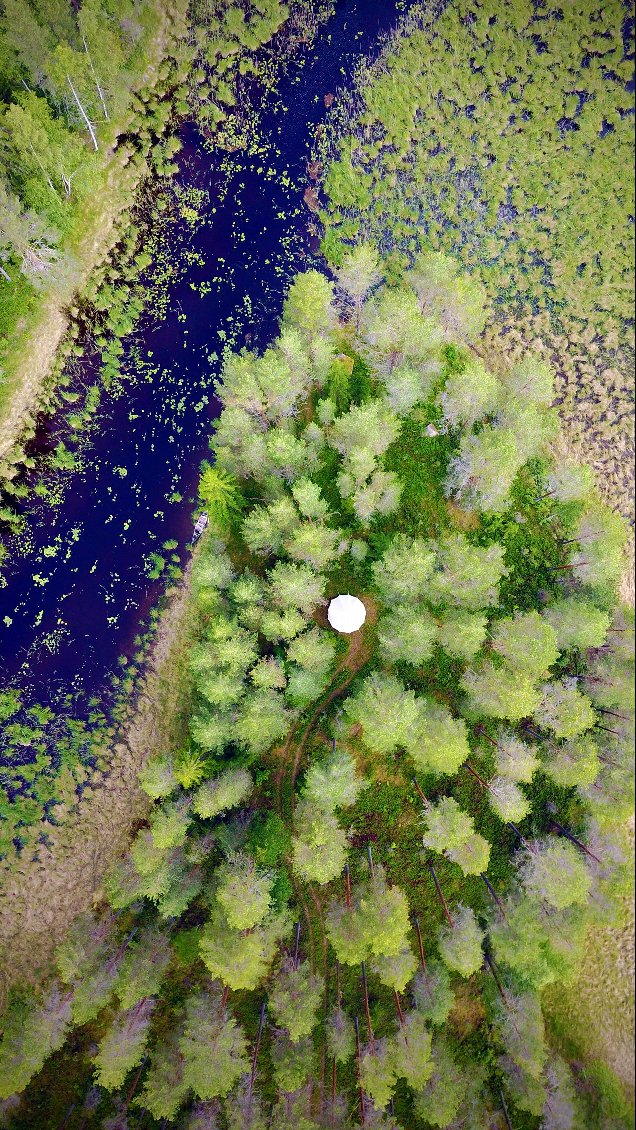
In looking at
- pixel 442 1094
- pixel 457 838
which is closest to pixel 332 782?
pixel 457 838

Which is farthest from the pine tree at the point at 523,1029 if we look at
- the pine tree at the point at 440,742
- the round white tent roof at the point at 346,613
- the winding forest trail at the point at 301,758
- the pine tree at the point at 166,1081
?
the round white tent roof at the point at 346,613

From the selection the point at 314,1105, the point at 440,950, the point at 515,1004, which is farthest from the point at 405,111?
the point at 314,1105

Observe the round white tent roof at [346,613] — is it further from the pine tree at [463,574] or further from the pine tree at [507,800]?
the pine tree at [507,800]

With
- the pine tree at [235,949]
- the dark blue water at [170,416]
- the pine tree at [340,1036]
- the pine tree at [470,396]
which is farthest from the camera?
the dark blue water at [170,416]

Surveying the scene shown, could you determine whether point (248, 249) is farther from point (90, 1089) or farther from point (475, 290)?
point (90, 1089)

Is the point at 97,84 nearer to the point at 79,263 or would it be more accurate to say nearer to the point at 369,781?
the point at 79,263

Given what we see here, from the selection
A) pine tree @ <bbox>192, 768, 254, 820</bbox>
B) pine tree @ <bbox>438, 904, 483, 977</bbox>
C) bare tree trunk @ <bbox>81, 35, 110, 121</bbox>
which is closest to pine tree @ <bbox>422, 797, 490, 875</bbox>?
pine tree @ <bbox>438, 904, 483, 977</bbox>

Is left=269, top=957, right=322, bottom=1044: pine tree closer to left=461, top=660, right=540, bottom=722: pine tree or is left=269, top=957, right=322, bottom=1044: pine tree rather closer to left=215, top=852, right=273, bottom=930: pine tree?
left=215, top=852, right=273, bottom=930: pine tree
